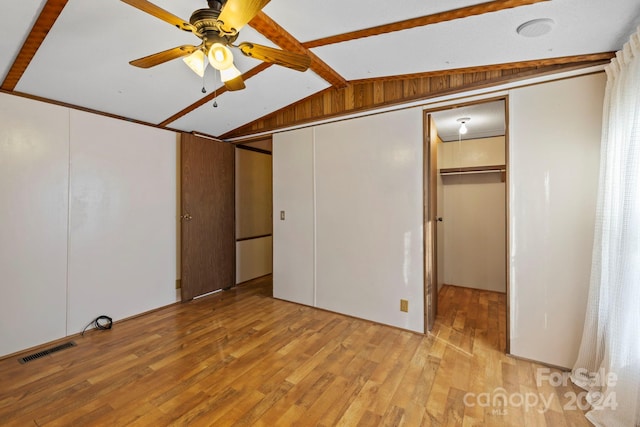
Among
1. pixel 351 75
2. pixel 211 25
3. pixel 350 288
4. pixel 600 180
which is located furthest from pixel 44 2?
pixel 600 180

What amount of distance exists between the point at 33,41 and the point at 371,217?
2871mm

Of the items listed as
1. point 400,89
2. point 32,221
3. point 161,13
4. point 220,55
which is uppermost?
point 400,89

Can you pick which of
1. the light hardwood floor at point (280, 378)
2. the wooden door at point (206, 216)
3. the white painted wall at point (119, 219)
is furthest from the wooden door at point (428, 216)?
the white painted wall at point (119, 219)

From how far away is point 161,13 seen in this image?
139 centimetres

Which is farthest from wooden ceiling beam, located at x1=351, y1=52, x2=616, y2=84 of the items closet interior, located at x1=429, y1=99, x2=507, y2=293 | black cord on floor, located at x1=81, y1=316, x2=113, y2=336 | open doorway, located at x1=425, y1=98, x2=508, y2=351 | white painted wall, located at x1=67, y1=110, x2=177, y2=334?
black cord on floor, located at x1=81, y1=316, x2=113, y2=336

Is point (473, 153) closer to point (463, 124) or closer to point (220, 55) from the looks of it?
point (463, 124)

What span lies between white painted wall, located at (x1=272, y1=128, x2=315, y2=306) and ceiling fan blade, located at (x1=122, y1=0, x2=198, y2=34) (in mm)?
2046

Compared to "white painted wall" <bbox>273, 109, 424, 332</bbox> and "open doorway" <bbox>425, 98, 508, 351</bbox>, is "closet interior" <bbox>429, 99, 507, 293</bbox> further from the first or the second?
"white painted wall" <bbox>273, 109, 424, 332</bbox>

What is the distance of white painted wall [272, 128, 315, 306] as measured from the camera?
349 centimetres

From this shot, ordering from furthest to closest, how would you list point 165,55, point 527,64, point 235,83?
point 527,64, point 235,83, point 165,55

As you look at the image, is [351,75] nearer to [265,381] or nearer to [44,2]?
[44,2]

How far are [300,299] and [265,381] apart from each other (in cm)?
154

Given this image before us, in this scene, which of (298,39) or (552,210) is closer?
(298,39)

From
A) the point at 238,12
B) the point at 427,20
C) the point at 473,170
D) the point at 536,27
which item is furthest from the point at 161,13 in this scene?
the point at 473,170
